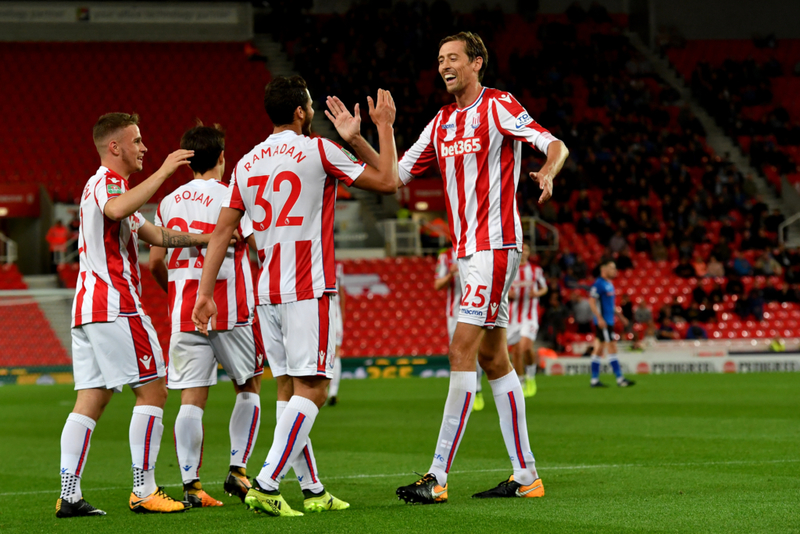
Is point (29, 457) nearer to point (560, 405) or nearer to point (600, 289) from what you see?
point (560, 405)

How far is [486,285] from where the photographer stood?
557 centimetres

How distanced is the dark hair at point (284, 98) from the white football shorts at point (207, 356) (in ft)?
4.92

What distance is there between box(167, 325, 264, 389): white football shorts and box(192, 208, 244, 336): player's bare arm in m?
0.86

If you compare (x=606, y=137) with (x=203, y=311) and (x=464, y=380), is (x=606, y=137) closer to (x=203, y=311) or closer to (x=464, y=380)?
(x=464, y=380)

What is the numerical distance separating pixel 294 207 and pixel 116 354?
135 centimetres

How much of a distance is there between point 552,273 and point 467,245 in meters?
18.8

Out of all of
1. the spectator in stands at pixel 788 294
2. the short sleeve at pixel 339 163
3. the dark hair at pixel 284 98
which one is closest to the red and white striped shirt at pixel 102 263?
the dark hair at pixel 284 98

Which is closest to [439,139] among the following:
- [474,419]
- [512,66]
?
[474,419]

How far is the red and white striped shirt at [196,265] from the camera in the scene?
6.16 meters

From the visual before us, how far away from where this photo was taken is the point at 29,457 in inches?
354

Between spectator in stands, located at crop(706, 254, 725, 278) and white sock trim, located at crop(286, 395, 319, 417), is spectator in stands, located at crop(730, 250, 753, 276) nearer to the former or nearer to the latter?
spectator in stands, located at crop(706, 254, 725, 278)

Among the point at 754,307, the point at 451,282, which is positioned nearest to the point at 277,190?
the point at 451,282

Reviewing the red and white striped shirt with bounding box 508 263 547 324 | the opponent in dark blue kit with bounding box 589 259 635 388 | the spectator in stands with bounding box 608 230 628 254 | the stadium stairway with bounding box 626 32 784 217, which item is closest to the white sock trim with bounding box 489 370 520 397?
the red and white striped shirt with bounding box 508 263 547 324

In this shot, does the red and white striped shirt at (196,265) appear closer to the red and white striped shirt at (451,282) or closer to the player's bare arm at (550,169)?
the player's bare arm at (550,169)
